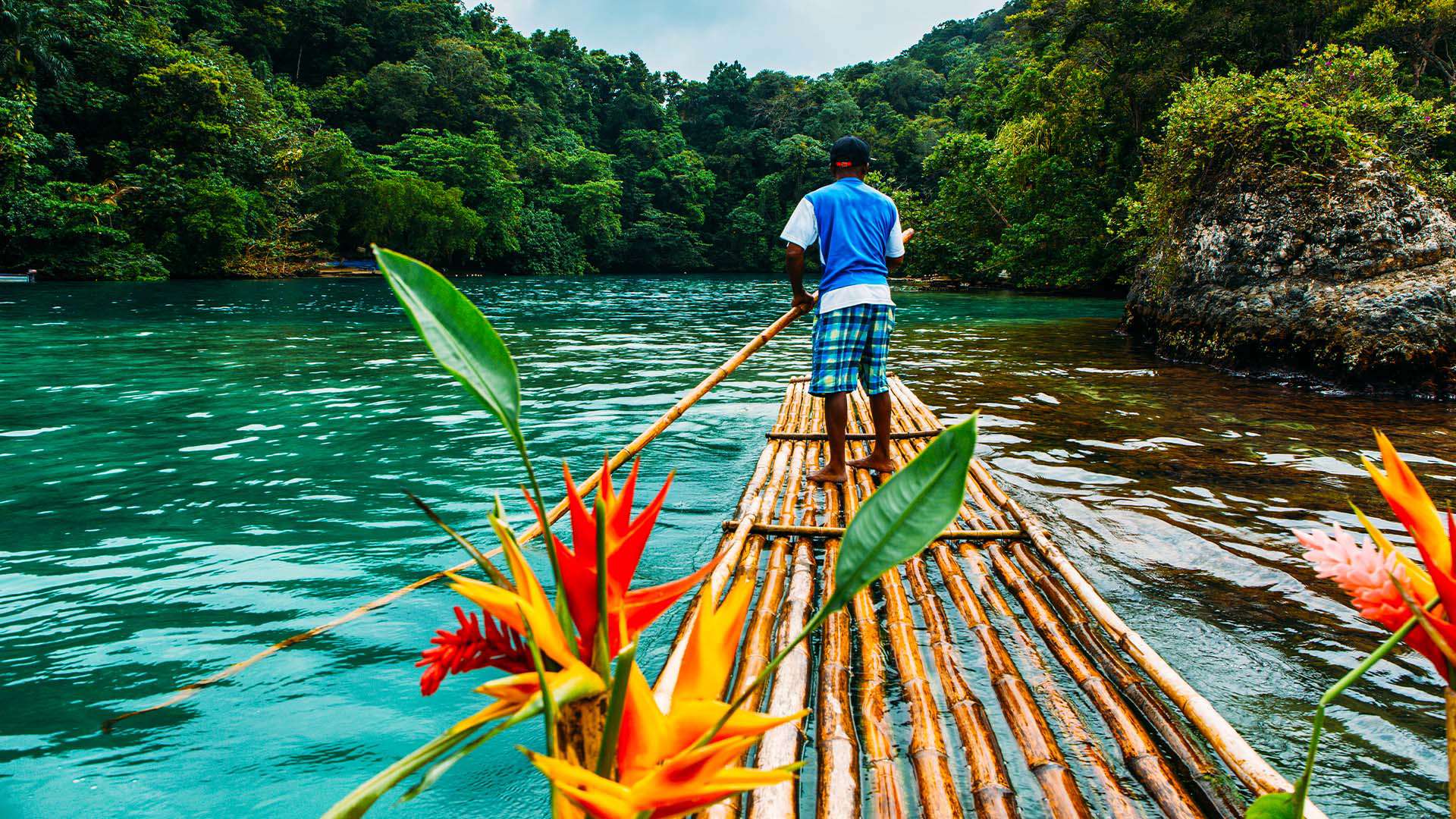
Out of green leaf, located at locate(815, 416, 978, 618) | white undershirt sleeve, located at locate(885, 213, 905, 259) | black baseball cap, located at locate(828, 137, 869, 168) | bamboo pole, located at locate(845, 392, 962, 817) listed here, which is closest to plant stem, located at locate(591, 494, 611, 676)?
green leaf, located at locate(815, 416, 978, 618)

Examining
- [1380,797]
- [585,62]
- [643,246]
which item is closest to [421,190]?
[643,246]

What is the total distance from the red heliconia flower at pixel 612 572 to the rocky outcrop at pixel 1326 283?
25.7 feet

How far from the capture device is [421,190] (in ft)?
101

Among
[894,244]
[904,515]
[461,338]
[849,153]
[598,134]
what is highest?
[598,134]

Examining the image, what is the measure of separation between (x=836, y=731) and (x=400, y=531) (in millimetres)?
2367

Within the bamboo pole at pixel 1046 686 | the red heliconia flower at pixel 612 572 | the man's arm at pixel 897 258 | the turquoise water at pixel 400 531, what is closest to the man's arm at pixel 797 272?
the man's arm at pixel 897 258

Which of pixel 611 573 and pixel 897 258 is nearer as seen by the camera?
pixel 611 573

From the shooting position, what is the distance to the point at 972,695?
1815 mm

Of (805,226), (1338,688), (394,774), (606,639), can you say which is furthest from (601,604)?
(805,226)

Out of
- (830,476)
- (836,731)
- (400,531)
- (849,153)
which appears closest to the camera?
(836,731)

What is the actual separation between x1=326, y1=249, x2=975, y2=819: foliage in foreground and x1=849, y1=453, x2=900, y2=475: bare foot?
9.77ft

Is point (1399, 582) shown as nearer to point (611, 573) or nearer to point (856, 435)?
point (611, 573)

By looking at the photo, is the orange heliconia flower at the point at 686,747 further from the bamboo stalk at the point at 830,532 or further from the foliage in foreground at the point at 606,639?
the bamboo stalk at the point at 830,532

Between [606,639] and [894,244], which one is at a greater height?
[894,244]
